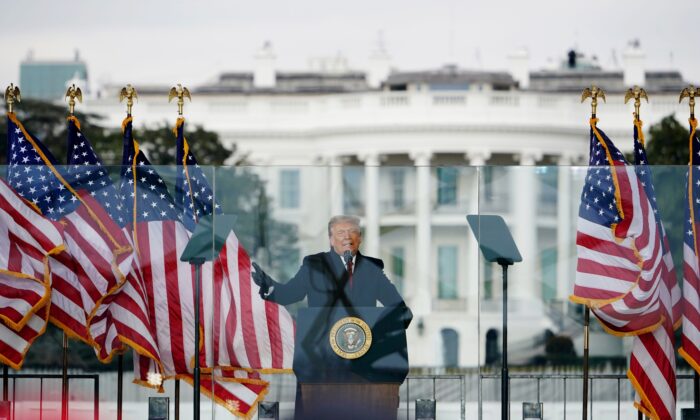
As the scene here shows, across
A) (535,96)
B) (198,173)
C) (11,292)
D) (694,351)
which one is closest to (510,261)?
(694,351)

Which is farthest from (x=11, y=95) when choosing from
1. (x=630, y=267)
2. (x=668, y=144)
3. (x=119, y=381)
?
(x=668, y=144)

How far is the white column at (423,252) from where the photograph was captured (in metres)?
15.5

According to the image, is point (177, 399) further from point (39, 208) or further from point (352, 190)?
point (352, 190)

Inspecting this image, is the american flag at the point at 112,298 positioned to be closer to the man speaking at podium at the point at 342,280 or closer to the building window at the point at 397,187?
the man speaking at podium at the point at 342,280

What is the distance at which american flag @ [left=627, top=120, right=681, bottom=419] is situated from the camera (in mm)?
15531

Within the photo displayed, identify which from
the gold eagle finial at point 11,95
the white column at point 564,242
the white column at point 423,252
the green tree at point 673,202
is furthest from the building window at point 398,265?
the gold eagle finial at point 11,95

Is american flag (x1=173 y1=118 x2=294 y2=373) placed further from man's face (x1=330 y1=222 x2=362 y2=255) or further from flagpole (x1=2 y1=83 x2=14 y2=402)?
flagpole (x1=2 y1=83 x2=14 y2=402)

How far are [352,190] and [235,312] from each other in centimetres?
135

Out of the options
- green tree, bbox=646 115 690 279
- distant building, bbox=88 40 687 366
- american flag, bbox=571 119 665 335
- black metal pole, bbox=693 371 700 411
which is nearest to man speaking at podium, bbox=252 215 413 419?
american flag, bbox=571 119 665 335

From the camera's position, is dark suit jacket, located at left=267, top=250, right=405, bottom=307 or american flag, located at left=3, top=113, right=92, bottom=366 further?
american flag, located at left=3, top=113, right=92, bottom=366

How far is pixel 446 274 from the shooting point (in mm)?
15562

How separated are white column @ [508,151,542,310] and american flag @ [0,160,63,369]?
12.0ft

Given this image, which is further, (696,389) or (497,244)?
(696,389)

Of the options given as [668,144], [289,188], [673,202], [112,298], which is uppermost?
[668,144]
